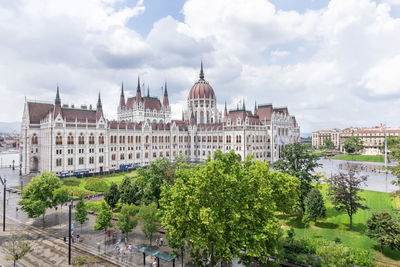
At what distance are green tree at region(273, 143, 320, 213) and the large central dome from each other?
82.7 metres

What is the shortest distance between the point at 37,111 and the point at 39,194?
50063 millimetres

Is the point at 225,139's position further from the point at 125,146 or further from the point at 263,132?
the point at 125,146

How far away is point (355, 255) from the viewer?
73.2ft

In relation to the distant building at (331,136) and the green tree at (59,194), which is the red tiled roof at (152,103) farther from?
the distant building at (331,136)

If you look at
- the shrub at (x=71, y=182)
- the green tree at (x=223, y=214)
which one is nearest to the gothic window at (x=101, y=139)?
the shrub at (x=71, y=182)

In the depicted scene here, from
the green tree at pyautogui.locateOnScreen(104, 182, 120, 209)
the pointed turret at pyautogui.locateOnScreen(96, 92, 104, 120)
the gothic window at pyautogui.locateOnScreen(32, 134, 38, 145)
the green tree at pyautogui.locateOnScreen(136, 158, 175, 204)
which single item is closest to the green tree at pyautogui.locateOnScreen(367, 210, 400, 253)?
the green tree at pyautogui.locateOnScreen(136, 158, 175, 204)

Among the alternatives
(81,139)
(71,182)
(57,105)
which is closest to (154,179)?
(71,182)

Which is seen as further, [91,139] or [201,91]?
[201,91]

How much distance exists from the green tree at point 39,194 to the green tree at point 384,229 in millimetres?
40170

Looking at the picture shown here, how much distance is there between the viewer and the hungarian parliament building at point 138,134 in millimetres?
69562

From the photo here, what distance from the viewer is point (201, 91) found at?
11825cm

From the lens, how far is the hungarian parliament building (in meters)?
69.6

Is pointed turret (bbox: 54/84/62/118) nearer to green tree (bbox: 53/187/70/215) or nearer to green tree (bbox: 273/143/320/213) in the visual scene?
green tree (bbox: 53/187/70/215)

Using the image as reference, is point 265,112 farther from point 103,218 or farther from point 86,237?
point 86,237
